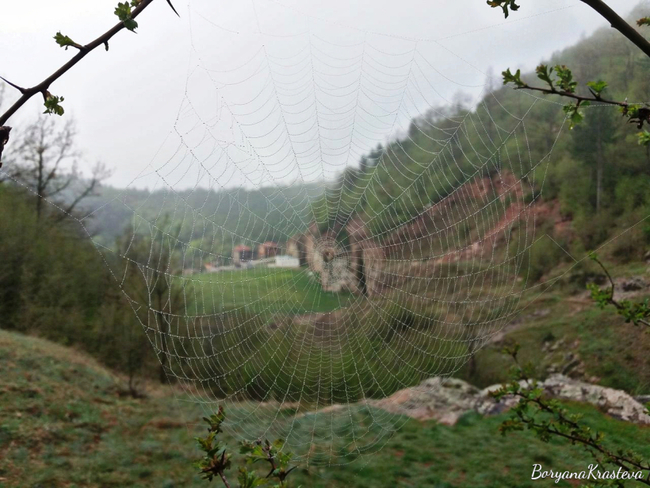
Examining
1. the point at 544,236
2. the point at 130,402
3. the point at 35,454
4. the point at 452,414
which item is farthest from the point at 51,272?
the point at 544,236

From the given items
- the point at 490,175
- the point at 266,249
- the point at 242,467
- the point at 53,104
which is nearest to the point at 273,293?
the point at 266,249

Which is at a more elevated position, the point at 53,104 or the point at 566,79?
the point at 566,79

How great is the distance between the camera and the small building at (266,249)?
243cm

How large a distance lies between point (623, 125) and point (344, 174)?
136 centimetres

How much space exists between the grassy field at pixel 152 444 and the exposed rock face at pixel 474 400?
6 centimetres

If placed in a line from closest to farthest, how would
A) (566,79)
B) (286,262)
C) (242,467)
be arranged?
1. (242,467)
2. (566,79)
3. (286,262)

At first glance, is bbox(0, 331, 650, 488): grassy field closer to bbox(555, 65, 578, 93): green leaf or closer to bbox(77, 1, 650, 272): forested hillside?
bbox(77, 1, 650, 272): forested hillside

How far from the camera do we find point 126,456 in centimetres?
326

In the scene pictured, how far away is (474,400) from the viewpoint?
10.7 feet

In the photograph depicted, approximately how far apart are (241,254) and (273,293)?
39 centimetres

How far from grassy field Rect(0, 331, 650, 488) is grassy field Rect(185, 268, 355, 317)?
0.66 meters

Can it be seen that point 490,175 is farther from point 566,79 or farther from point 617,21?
point 617,21

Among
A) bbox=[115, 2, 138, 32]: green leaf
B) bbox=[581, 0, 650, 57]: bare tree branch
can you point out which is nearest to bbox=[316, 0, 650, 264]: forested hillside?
bbox=[581, 0, 650, 57]: bare tree branch

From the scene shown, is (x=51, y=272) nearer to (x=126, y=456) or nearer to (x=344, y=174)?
(x=126, y=456)
